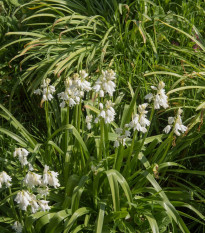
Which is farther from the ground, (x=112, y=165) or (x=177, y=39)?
(x=177, y=39)

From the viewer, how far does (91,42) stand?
13.3ft

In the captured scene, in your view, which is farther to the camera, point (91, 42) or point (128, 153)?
point (91, 42)

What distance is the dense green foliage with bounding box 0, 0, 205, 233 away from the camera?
2.69 metres

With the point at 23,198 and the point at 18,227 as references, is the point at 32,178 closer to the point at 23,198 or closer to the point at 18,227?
the point at 23,198

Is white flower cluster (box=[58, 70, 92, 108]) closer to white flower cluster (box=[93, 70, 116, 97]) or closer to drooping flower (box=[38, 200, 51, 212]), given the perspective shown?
white flower cluster (box=[93, 70, 116, 97])

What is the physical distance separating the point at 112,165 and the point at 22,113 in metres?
1.36

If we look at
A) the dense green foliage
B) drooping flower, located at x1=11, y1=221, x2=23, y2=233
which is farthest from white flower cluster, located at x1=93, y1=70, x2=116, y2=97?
drooping flower, located at x1=11, y1=221, x2=23, y2=233

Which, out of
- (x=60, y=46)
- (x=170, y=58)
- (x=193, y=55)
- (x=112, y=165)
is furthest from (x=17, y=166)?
(x=193, y=55)

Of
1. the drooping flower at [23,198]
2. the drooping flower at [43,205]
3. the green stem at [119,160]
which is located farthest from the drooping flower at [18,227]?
the green stem at [119,160]

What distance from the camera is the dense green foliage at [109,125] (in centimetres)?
269

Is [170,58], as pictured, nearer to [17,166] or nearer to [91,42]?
[91,42]

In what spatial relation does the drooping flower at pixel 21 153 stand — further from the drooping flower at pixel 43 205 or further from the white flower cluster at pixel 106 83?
the white flower cluster at pixel 106 83

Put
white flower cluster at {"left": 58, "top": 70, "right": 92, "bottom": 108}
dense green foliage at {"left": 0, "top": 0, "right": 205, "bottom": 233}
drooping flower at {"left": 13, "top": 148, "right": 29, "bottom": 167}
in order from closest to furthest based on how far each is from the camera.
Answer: drooping flower at {"left": 13, "top": 148, "right": 29, "bottom": 167}
white flower cluster at {"left": 58, "top": 70, "right": 92, "bottom": 108}
dense green foliage at {"left": 0, "top": 0, "right": 205, "bottom": 233}

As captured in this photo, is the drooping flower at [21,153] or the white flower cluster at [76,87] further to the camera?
the white flower cluster at [76,87]
